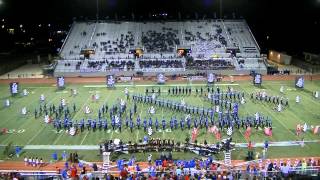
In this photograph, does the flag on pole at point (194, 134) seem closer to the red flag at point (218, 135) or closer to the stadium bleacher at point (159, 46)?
the red flag at point (218, 135)

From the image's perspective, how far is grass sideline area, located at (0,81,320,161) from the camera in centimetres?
2278

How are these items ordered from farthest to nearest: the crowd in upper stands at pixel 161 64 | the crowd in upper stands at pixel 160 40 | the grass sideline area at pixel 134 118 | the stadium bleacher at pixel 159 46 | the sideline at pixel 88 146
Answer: the crowd in upper stands at pixel 160 40 < the stadium bleacher at pixel 159 46 < the crowd in upper stands at pixel 161 64 < the sideline at pixel 88 146 < the grass sideline area at pixel 134 118

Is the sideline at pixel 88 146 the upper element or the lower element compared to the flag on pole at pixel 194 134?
lower

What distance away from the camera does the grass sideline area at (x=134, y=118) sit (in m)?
22.8

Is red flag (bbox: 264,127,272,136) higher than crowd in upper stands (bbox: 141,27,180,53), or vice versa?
crowd in upper stands (bbox: 141,27,180,53)

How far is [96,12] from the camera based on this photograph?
72.0m

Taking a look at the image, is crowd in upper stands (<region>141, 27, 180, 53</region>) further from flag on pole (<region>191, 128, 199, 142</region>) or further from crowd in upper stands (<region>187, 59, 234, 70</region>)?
flag on pole (<region>191, 128, 199, 142</region>)

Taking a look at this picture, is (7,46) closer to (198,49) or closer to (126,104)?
(198,49)

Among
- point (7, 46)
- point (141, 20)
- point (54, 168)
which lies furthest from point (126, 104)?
point (7, 46)

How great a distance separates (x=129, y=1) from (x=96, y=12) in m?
6.35

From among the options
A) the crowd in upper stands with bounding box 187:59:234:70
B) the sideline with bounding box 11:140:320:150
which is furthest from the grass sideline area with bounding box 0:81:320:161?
the crowd in upper stands with bounding box 187:59:234:70

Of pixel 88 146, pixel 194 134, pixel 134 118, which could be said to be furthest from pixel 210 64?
pixel 88 146

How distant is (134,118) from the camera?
1148 inches

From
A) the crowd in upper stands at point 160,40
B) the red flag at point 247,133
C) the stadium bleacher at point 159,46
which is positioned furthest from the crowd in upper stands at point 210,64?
the red flag at point 247,133
